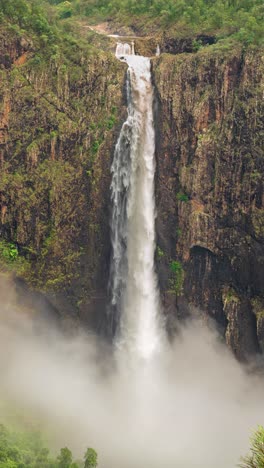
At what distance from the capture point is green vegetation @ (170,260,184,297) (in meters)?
34.6

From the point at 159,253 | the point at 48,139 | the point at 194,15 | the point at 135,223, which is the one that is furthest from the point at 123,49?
the point at 159,253

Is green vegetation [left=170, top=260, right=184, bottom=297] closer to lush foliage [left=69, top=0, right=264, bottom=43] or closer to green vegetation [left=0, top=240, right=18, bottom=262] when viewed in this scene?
green vegetation [left=0, top=240, right=18, bottom=262]

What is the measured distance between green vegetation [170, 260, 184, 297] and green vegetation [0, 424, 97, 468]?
12245 mm

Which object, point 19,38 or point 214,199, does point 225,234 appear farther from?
point 19,38

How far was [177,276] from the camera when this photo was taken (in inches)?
1366

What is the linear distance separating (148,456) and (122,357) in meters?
7.66

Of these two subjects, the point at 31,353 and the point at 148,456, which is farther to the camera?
the point at 31,353

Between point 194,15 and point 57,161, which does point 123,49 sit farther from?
point 57,161

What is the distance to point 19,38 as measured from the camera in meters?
33.0

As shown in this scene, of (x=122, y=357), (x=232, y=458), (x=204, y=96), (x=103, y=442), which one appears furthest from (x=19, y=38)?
(x=232, y=458)

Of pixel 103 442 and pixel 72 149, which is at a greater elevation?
pixel 72 149

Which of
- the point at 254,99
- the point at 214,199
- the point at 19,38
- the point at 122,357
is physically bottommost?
the point at 122,357

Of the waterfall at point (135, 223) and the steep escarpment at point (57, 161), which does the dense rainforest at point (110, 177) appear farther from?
the waterfall at point (135, 223)

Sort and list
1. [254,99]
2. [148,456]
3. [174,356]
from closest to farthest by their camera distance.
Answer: [148,456]
[254,99]
[174,356]
